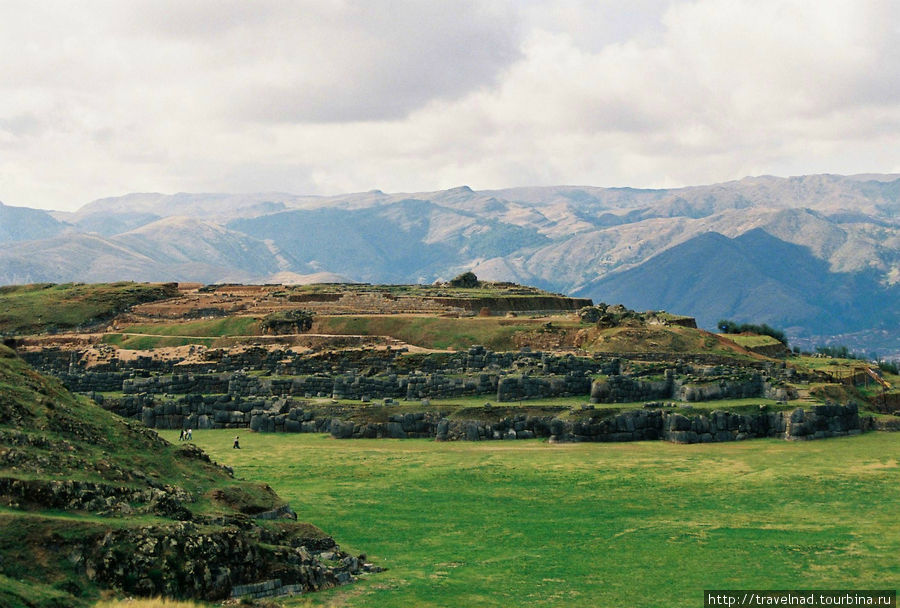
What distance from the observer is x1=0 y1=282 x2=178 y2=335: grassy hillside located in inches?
3782

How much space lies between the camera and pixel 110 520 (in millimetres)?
21422

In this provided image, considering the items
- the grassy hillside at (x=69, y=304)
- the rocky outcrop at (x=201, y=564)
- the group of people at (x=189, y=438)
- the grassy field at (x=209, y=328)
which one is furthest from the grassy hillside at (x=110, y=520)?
the grassy hillside at (x=69, y=304)

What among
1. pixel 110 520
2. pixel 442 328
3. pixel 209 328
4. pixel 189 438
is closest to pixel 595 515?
pixel 110 520

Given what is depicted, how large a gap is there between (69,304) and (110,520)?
8540 centimetres

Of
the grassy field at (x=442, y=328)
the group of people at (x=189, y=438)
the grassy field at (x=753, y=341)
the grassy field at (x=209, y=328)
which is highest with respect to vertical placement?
the grassy field at (x=753, y=341)

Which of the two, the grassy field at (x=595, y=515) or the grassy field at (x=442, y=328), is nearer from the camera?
the grassy field at (x=595, y=515)

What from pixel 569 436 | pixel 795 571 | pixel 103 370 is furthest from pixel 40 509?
pixel 103 370

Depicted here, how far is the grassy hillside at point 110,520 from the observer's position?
65.1ft

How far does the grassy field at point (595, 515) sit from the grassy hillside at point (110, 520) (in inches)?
76.2

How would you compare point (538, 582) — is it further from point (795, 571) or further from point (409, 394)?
point (409, 394)

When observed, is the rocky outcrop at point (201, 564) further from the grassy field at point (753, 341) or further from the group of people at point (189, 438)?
the grassy field at point (753, 341)

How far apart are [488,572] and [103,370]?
58.9 m

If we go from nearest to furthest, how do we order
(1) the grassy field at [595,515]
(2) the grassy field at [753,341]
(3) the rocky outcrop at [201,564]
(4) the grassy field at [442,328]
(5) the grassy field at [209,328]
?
(3) the rocky outcrop at [201,564] → (1) the grassy field at [595,515] → (4) the grassy field at [442,328] → (2) the grassy field at [753,341] → (5) the grassy field at [209,328]

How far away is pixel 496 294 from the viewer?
3895 inches
